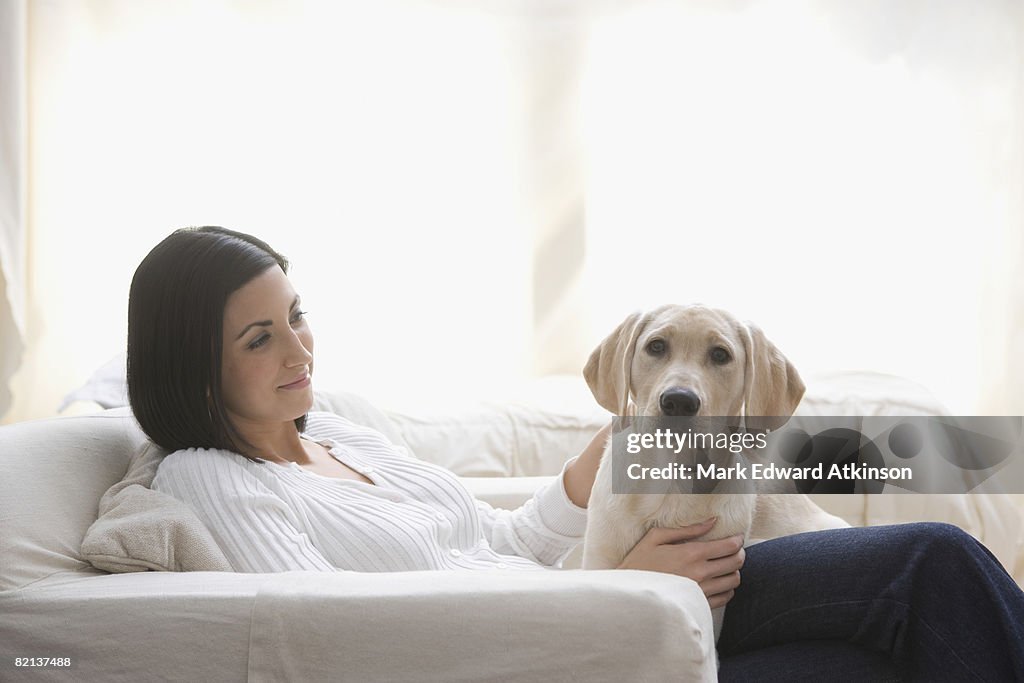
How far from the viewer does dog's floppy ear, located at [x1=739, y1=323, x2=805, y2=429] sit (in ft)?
5.09

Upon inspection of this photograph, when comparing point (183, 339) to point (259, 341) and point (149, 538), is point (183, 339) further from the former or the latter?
point (149, 538)

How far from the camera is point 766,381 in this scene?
158 centimetres

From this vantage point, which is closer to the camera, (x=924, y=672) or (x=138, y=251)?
(x=924, y=672)

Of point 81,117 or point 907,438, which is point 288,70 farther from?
point 907,438

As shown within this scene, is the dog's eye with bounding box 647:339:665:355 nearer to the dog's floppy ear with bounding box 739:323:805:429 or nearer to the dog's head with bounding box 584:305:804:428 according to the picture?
the dog's head with bounding box 584:305:804:428

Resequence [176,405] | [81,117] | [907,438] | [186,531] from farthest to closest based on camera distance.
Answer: [81,117], [907,438], [176,405], [186,531]

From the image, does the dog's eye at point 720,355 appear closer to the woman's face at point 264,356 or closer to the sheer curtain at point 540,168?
the woman's face at point 264,356

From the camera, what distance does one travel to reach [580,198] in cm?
368

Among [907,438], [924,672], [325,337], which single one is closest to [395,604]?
[924,672]

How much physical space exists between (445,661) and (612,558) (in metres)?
0.58

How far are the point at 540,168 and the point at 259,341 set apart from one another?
2331 millimetres

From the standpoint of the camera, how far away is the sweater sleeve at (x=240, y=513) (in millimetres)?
1288

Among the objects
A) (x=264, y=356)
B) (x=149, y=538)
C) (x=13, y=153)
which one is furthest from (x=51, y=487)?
(x=13, y=153)

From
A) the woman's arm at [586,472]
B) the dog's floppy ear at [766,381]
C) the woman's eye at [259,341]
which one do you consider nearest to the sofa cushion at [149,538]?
the woman's eye at [259,341]
